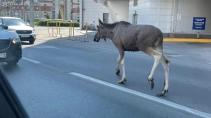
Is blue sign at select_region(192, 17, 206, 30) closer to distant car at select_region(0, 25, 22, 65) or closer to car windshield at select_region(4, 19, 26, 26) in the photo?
car windshield at select_region(4, 19, 26, 26)

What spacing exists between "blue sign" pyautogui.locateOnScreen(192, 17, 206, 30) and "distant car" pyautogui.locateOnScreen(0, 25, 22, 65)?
18.7 metres

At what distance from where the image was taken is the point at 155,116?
4.56 meters

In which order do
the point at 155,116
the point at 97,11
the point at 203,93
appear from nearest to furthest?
the point at 155,116
the point at 203,93
the point at 97,11

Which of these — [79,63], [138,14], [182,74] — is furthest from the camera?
[138,14]

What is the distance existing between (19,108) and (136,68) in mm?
8081

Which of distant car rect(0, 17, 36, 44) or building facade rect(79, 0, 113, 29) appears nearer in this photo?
distant car rect(0, 17, 36, 44)

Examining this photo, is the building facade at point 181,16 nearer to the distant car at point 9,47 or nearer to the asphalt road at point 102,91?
the asphalt road at point 102,91

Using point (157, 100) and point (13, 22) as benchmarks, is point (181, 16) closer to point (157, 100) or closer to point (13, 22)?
point (13, 22)

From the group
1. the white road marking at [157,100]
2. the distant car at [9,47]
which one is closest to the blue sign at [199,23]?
the white road marking at [157,100]

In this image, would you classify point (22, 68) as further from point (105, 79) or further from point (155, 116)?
point (155, 116)

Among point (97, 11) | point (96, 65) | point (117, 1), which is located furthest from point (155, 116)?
point (97, 11)

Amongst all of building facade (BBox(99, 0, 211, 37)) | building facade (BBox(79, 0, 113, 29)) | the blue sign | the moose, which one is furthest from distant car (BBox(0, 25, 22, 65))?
building facade (BBox(79, 0, 113, 29))

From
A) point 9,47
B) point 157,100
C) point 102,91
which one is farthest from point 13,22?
point 157,100

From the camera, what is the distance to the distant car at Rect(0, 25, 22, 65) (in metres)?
7.88
